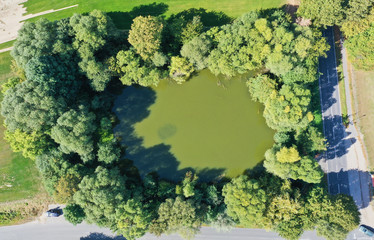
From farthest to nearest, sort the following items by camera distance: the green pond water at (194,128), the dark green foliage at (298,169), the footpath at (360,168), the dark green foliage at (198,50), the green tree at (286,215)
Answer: the green pond water at (194,128) → the footpath at (360,168) → the dark green foliage at (198,50) → the dark green foliage at (298,169) → the green tree at (286,215)

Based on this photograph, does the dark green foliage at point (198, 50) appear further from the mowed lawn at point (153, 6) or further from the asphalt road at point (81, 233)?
the asphalt road at point (81, 233)

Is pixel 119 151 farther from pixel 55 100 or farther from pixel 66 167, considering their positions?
pixel 55 100

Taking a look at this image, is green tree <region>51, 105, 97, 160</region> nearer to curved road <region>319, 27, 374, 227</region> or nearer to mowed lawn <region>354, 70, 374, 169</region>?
curved road <region>319, 27, 374, 227</region>

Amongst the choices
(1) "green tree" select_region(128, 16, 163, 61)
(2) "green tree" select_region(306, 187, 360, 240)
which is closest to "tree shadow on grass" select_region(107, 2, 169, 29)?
(1) "green tree" select_region(128, 16, 163, 61)

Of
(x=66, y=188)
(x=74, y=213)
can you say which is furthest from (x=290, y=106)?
(x=74, y=213)

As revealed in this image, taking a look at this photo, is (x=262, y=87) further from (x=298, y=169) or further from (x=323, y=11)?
(x=323, y=11)

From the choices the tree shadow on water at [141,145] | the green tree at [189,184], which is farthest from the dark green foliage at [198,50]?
the green tree at [189,184]
